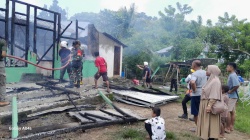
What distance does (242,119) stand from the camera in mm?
7828

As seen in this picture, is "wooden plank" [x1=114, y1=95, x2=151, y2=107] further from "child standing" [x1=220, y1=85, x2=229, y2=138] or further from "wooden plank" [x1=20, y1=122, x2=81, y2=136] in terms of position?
"wooden plank" [x1=20, y1=122, x2=81, y2=136]

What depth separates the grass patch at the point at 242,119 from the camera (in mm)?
6770

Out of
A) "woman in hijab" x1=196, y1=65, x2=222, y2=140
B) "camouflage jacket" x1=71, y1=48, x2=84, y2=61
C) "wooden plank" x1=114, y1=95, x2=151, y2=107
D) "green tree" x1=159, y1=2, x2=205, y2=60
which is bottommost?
"wooden plank" x1=114, y1=95, x2=151, y2=107

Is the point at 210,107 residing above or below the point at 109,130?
above

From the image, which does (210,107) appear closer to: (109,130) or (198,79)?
(198,79)

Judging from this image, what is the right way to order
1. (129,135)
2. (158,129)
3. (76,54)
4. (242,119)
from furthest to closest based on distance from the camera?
1. (76,54)
2. (242,119)
3. (129,135)
4. (158,129)

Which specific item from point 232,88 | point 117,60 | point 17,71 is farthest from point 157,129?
point 117,60

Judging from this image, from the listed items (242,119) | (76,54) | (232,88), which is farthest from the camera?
(76,54)

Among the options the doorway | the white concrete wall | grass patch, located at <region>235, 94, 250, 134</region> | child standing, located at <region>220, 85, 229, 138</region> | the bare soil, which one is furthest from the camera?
the doorway

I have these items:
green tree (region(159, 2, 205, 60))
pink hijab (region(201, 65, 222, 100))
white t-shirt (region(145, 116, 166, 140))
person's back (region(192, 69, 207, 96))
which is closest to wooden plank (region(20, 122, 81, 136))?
white t-shirt (region(145, 116, 166, 140))

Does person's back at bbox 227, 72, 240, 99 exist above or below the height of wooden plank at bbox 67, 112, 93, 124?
above

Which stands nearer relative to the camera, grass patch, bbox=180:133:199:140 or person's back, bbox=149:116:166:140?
person's back, bbox=149:116:166:140

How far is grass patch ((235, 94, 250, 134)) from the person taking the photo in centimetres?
677

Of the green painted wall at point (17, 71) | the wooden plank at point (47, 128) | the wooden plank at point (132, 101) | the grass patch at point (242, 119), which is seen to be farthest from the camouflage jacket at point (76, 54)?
the grass patch at point (242, 119)
